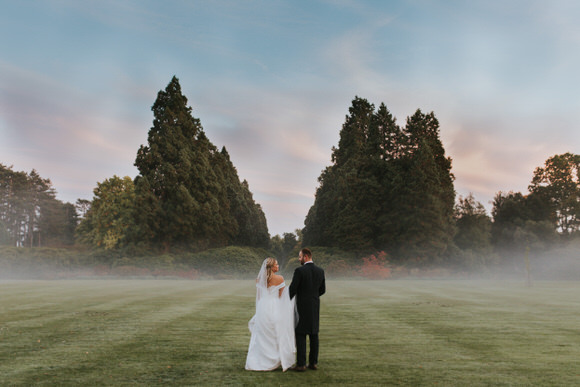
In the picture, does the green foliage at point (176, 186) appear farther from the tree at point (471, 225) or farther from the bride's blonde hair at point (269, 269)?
the bride's blonde hair at point (269, 269)

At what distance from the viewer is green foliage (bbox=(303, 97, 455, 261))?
4850cm

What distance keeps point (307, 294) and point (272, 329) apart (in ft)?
2.69

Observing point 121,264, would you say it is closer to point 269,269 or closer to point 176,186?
point 176,186

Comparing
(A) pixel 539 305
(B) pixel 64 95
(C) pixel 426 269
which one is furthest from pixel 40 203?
(A) pixel 539 305

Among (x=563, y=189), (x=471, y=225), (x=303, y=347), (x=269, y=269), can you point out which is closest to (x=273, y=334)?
(x=303, y=347)

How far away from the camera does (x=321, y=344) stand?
9773mm

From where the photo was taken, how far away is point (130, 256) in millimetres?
49219

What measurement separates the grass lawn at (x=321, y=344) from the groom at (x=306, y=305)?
0.99ft

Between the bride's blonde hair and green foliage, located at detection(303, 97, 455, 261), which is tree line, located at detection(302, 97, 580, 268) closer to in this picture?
green foliage, located at detection(303, 97, 455, 261)

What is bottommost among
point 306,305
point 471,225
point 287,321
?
point 287,321

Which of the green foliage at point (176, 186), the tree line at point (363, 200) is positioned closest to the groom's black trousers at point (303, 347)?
the tree line at point (363, 200)

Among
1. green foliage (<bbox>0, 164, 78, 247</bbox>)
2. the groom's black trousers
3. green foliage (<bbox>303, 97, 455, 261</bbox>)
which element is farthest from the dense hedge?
the groom's black trousers

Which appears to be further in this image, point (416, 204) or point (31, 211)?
point (31, 211)

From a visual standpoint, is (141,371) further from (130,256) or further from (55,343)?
(130,256)
